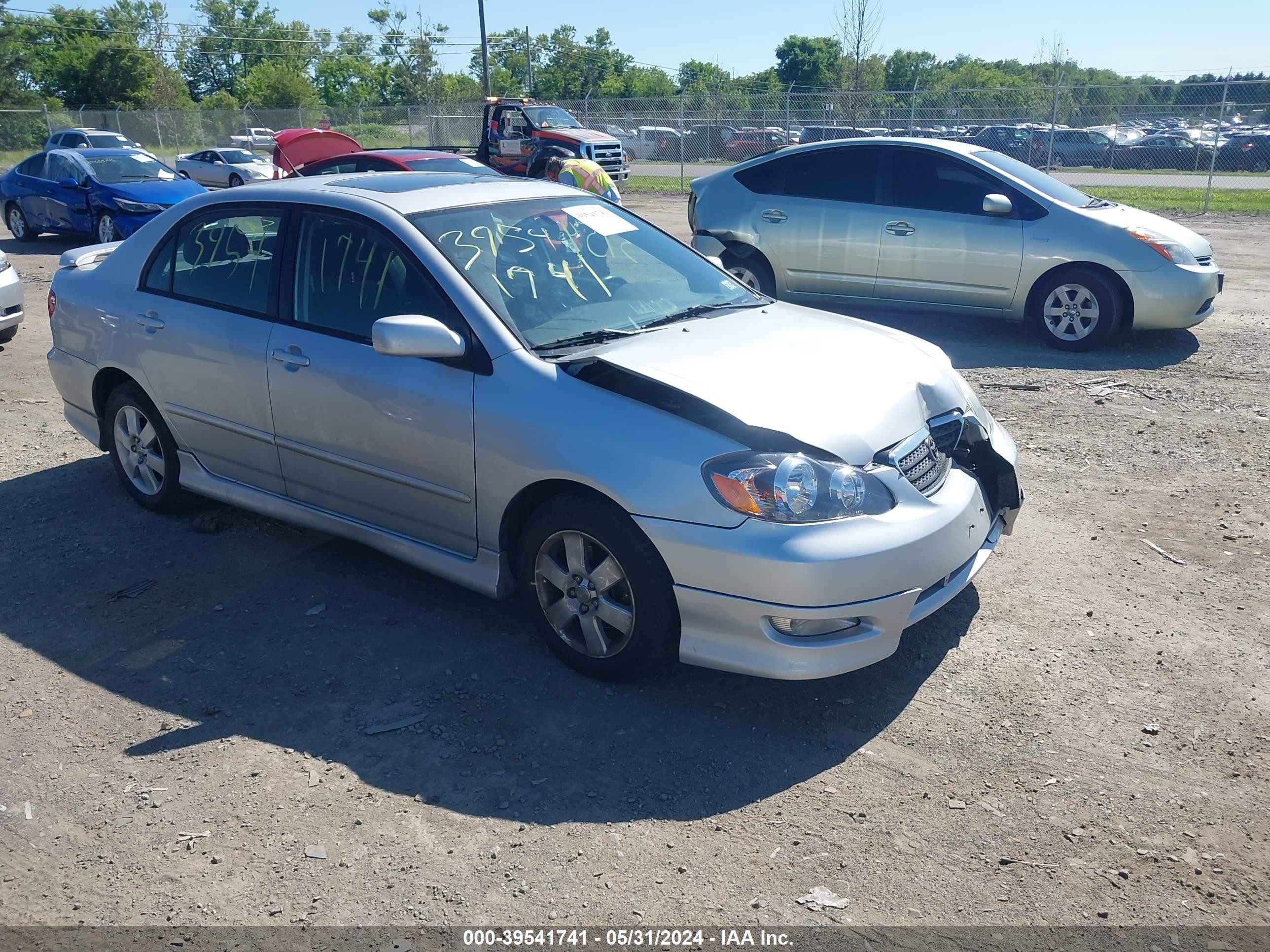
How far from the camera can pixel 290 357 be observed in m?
4.54

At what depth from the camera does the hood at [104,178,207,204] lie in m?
15.4

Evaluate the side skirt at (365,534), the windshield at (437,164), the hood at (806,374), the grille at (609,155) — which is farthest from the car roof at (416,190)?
the grille at (609,155)

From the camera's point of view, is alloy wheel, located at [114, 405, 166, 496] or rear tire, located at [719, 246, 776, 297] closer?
alloy wheel, located at [114, 405, 166, 496]

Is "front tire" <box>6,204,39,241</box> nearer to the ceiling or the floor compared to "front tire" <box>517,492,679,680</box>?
nearer to the ceiling

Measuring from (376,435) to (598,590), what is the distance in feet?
4.00

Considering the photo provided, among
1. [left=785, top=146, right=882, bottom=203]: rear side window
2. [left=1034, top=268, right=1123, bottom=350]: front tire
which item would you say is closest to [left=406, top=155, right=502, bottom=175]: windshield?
[left=785, top=146, right=882, bottom=203]: rear side window

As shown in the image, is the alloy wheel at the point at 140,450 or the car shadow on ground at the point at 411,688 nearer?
the car shadow on ground at the point at 411,688

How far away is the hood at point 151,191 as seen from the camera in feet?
50.4

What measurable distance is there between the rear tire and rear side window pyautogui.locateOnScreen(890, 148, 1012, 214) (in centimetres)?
137

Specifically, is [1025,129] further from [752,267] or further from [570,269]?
[570,269]

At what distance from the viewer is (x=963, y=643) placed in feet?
13.7

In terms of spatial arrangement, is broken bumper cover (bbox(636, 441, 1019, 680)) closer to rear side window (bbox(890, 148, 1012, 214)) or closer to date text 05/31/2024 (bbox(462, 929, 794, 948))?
date text 05/31/2024 (bbox(462, 929, 794, 948))

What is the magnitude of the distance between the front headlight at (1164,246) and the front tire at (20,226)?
55.1 ft

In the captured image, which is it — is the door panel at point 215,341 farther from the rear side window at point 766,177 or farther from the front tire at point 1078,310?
the front tire at point 1078,310
